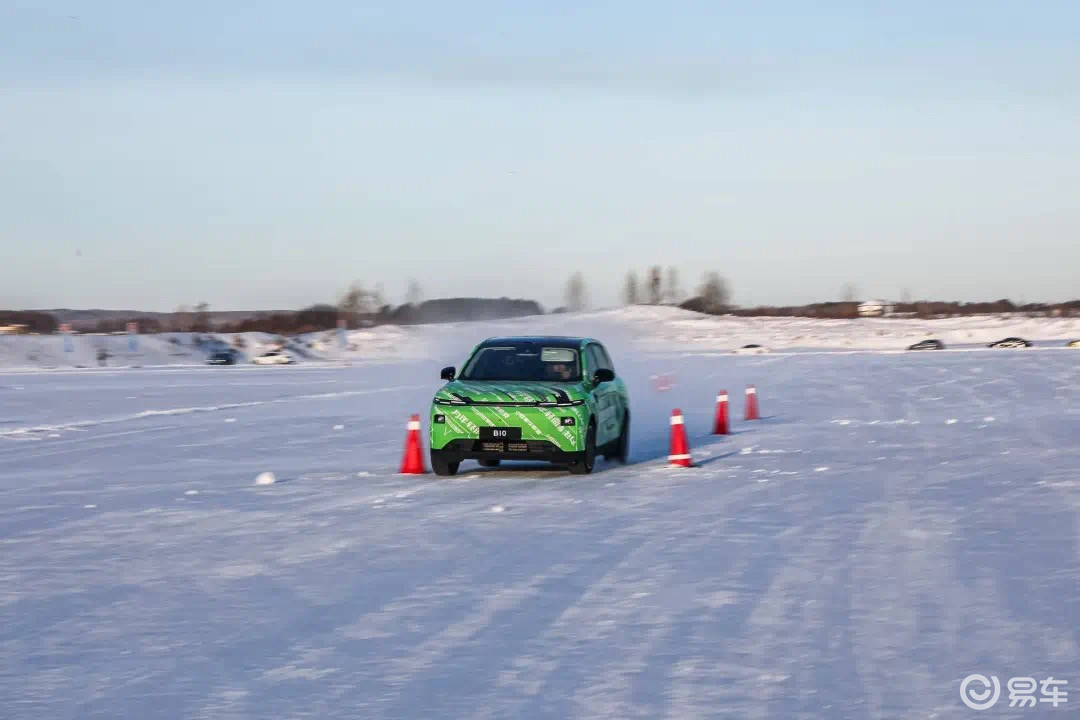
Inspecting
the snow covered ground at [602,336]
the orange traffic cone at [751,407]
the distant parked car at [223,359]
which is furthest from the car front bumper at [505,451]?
the distant parked car at [223,359]

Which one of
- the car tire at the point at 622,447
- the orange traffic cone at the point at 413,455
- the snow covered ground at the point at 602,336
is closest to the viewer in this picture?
the orange traffic cone at the point at 413,455

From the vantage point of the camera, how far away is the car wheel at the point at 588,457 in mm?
18156

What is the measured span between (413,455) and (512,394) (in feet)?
5.28

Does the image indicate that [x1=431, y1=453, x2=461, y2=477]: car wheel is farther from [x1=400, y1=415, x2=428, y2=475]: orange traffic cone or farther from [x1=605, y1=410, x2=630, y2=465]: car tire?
[x1=605, y1=410, x2=630, y2=465]: car tire

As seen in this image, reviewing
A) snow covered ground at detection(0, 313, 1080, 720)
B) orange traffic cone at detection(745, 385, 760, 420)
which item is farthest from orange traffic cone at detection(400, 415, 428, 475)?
orange traffic cone at detection(745, 385, 760, 420)

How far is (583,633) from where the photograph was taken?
8547mm

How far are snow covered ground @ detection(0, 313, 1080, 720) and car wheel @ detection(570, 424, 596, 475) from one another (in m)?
0.24

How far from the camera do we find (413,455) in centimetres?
1859

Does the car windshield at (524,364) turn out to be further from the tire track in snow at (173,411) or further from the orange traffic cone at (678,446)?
the tire track in snow at (173,411)

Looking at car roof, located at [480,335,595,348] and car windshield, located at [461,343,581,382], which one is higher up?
car roof, located at [480,335,595,348]

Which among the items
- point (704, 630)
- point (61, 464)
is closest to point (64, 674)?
point (704, 630)

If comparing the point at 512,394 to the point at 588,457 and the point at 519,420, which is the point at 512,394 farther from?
the point at 588,457

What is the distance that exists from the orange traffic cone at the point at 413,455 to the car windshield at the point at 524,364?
93 centimetres

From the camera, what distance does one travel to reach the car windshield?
62.4 feet
